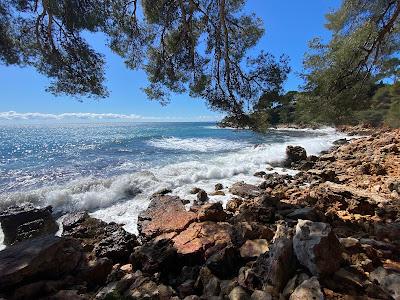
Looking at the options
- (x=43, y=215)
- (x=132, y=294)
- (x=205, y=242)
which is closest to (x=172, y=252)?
(x=205, y=242)

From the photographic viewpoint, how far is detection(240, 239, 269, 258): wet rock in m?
4.16

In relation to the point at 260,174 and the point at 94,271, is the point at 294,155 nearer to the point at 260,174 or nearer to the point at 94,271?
the point at 260,174

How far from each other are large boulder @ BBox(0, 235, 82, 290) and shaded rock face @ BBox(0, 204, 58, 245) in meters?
3.17

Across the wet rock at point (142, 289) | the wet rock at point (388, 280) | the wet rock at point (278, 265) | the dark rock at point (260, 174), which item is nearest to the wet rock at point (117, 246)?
the wet rock at point (142, 289)

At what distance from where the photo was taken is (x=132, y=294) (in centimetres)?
359

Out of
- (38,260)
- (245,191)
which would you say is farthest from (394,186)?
(38,260)

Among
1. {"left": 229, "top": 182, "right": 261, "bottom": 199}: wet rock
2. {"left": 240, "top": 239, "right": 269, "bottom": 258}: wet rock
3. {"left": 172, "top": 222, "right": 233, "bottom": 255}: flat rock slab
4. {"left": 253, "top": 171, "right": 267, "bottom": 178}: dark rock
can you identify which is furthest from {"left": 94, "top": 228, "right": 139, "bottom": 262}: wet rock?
{"left": 253, "top": 171, "right": 267, "bottom": 178}: dark rock

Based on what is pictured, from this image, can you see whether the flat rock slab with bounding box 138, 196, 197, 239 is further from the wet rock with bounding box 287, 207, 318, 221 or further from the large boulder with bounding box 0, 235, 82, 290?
the wet rock with bounding box 287, 207, 318, 221

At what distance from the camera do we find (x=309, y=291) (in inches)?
111

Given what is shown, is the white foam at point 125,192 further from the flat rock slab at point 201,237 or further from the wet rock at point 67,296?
the wet rock at point 67,296

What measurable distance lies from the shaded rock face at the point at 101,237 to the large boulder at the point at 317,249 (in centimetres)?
316

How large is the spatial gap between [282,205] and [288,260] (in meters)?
3.31

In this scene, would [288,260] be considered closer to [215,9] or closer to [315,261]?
[315,261]

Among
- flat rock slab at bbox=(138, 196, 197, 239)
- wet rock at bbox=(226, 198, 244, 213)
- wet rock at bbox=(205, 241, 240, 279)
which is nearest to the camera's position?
wet rock at bbox=(205, 241, 240, 279)
